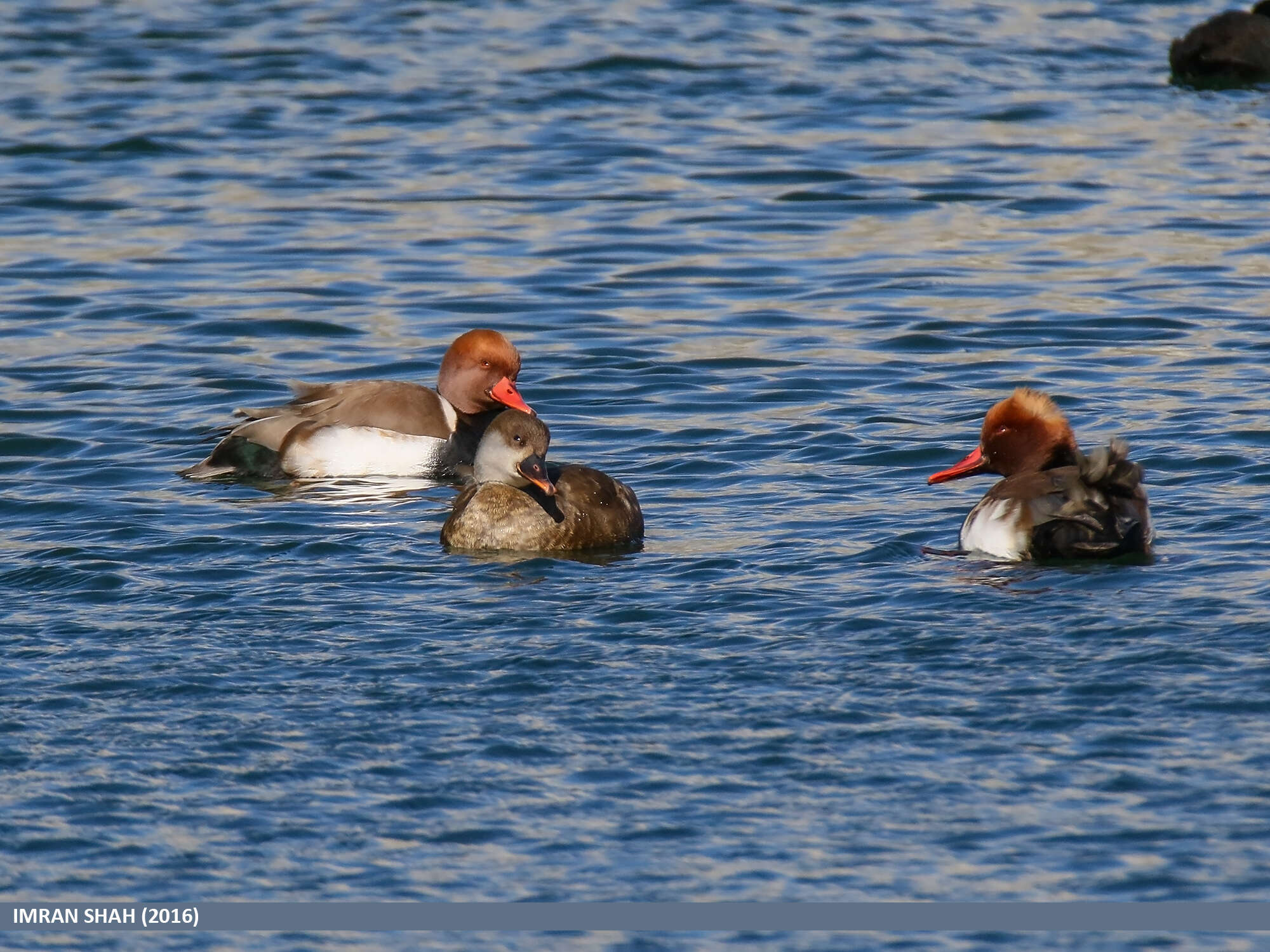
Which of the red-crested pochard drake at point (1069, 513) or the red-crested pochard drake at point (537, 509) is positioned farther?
the red-crested pochard drake at point (537, 509)

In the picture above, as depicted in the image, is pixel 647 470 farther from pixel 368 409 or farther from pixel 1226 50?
pixel 1226 50

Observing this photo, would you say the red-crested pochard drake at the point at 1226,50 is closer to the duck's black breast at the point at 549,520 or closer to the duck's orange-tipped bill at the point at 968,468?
the duck's orange-tipped bill at the point at 968,468

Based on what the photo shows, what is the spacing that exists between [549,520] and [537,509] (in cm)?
8

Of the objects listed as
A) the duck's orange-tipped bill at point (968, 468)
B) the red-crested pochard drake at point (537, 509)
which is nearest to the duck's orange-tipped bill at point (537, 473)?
the red-crested pochard drake at point (537, 509)

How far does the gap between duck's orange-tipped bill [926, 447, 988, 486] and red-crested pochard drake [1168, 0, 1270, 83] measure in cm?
1134

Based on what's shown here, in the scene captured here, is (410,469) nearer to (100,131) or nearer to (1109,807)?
(1109,807)

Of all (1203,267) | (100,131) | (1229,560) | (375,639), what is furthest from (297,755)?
(100,131)

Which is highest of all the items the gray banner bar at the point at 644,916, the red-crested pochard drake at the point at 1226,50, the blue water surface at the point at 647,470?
the red-crested pochard drake at the point at 1226,50

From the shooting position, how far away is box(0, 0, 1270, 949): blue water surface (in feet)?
18.5

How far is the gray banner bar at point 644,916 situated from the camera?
5145mm

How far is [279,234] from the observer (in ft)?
49.4

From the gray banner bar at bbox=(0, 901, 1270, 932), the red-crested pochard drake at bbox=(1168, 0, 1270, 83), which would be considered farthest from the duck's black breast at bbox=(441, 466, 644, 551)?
the red-crested pochard drake at bbox=(1168, 0, 1270, 83)

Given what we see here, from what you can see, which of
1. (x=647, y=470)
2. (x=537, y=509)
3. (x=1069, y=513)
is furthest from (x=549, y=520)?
(x=1069, y=513)

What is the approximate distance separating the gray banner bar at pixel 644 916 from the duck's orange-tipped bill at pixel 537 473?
3289 millimetres
